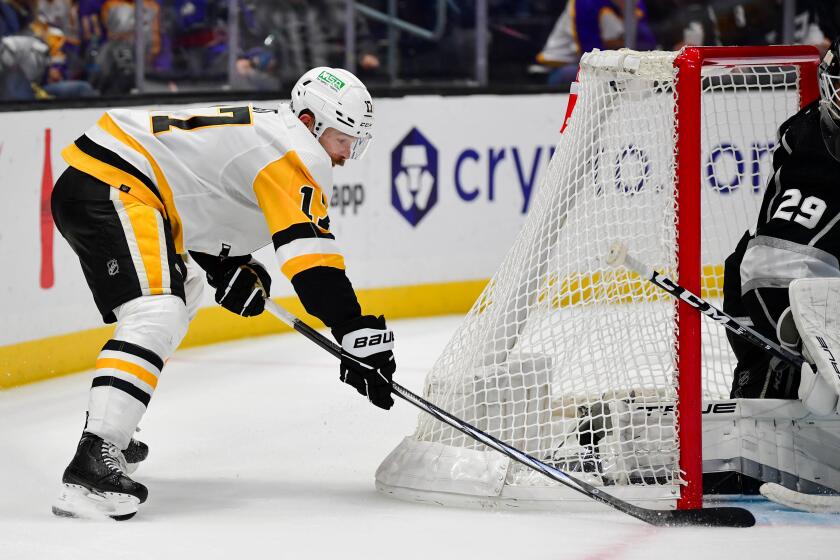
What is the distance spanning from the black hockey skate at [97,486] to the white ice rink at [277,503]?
0.03 meters

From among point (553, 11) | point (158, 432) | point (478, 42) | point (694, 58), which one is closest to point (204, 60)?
point (478, 42)

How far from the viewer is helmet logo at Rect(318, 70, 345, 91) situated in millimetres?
2982

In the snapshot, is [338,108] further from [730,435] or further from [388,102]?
[388,102]

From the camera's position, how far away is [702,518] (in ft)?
9.41

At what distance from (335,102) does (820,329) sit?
1.13 m

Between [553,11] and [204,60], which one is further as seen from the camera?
[553,11]

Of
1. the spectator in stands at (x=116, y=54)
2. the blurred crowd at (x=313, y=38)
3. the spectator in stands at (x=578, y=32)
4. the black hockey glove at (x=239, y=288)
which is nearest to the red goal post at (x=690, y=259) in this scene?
the black hockey glove at (x=239, y=288)

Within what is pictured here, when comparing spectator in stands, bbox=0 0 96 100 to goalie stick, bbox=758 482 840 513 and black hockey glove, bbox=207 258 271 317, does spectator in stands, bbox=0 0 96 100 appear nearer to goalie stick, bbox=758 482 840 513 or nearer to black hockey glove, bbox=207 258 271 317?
black hockey glove, bbox=207 258 271 317

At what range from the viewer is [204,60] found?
570 centimetres

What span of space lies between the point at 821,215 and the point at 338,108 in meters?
1.05

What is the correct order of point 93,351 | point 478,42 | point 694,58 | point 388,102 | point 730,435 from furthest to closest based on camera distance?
1. point 478,42
2. point 388,102
3. point 93,351
4. point 730,435
5. point 694,58

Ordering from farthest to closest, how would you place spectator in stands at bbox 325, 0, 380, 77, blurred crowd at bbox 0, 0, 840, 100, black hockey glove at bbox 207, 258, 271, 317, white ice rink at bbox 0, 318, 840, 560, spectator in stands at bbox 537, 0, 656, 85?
spectator in stands at bbox 537, 0, 656, 85, spectator in stands at bbox 325, 0, 380, 77, blurred crowd at bbox 0, 0, 840, 100, black hockey glove at bbox 207, 258, 271, 317, white ice rink at bbox 0, 318, 840, 560

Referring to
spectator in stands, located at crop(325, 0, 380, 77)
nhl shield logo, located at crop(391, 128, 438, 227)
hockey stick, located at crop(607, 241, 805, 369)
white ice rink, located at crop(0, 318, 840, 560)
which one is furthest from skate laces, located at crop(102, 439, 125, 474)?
spectator in stands, located at crop(325, 0, 380, 77)

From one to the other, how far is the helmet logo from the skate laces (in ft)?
2.93
